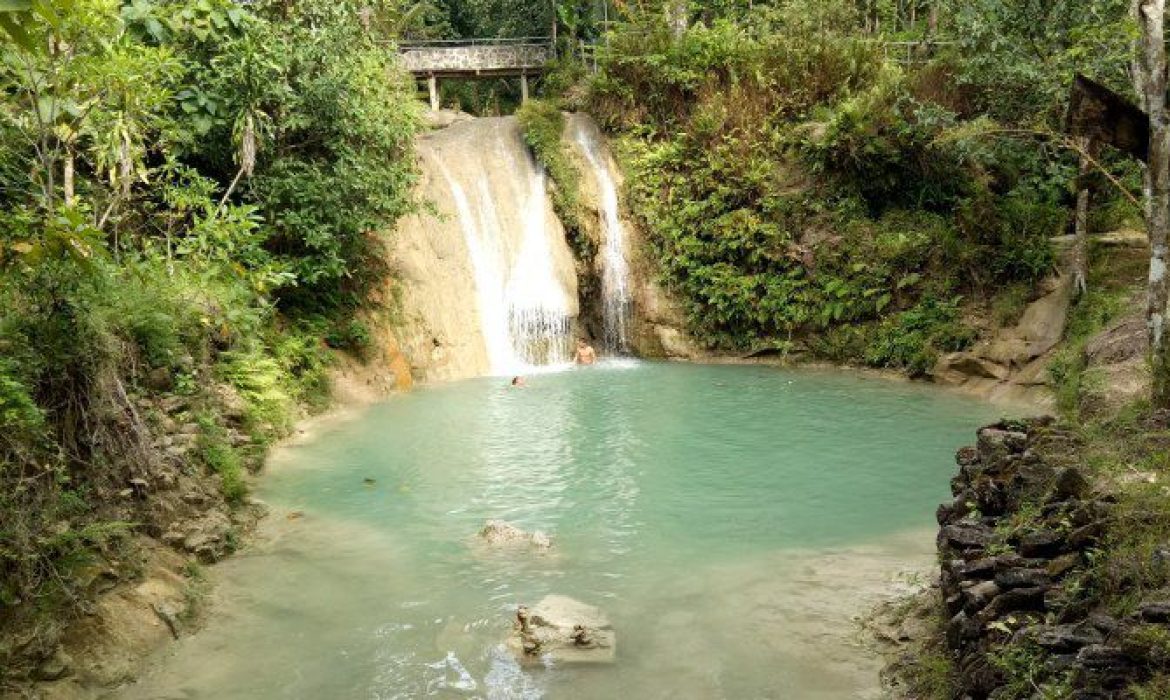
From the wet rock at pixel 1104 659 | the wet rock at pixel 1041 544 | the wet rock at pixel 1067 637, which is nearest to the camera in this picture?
the wet rock at pixel 1104 659

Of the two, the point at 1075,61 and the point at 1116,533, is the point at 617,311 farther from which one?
the point at 1116,533

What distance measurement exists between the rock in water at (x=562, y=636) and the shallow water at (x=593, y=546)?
0.38ft

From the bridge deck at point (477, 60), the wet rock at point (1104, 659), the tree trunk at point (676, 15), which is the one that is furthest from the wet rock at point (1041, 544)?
the bridge deck at point (477, 60)

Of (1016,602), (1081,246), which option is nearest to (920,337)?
(1081,246)

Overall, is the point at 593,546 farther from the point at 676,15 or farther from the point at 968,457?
the point at 676,15

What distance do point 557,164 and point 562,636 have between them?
43.7 ft

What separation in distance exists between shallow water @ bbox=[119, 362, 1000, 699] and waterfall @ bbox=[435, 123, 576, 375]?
3469 mm

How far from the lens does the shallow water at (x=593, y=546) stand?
229 inches

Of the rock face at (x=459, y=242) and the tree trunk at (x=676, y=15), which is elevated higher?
the tree trunk at (x=676, y=15)

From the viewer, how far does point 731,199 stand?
57.6ft

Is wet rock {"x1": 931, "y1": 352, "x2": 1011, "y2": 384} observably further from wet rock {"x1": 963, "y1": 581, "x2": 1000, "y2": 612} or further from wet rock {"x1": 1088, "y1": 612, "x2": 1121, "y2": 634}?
wet rock {"x1": 1088, "y1": 612, "x2": 1121, "y2": 634}

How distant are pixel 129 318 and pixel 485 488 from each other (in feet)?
12.7

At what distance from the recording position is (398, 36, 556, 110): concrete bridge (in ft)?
84.3

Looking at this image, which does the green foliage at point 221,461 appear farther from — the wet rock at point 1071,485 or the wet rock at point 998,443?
the wet rock at point 1071,485
